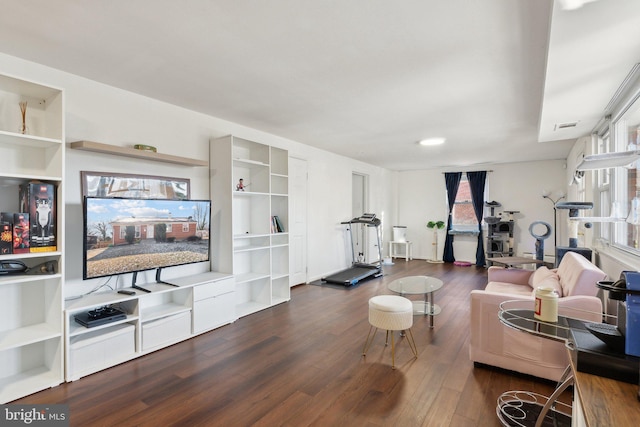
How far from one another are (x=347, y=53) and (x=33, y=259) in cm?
294

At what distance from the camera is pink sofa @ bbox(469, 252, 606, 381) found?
2262 mm

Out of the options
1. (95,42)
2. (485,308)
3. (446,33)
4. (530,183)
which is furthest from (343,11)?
(530,183)

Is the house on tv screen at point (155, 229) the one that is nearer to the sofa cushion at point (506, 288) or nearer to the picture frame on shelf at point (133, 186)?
the picture frame on shelf at point (133, 186)

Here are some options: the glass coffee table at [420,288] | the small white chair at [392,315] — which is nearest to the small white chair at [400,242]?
the glass coffee table at [420,288]

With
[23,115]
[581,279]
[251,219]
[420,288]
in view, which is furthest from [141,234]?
[581,279]

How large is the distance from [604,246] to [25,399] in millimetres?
5441

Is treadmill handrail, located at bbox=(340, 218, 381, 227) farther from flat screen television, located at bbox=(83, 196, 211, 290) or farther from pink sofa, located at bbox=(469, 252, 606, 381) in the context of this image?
pink sofa, located at bbox=(469, 252, 606, 381)

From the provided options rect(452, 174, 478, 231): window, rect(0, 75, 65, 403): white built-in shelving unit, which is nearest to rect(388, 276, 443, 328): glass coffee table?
rect(0, 75, 65, 403): white built-in shelving unit

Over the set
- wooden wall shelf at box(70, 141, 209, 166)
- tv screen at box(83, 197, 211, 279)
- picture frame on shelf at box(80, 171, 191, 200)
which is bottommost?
tv screen at box(83, 197, 211, 279)

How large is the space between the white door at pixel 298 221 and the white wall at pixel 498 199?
4.20 m

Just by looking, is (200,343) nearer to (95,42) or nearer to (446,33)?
(95,42)

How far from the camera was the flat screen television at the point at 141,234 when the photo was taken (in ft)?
8.82

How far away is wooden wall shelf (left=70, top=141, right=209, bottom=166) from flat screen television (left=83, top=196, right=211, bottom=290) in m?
0.43

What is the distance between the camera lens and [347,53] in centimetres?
237
